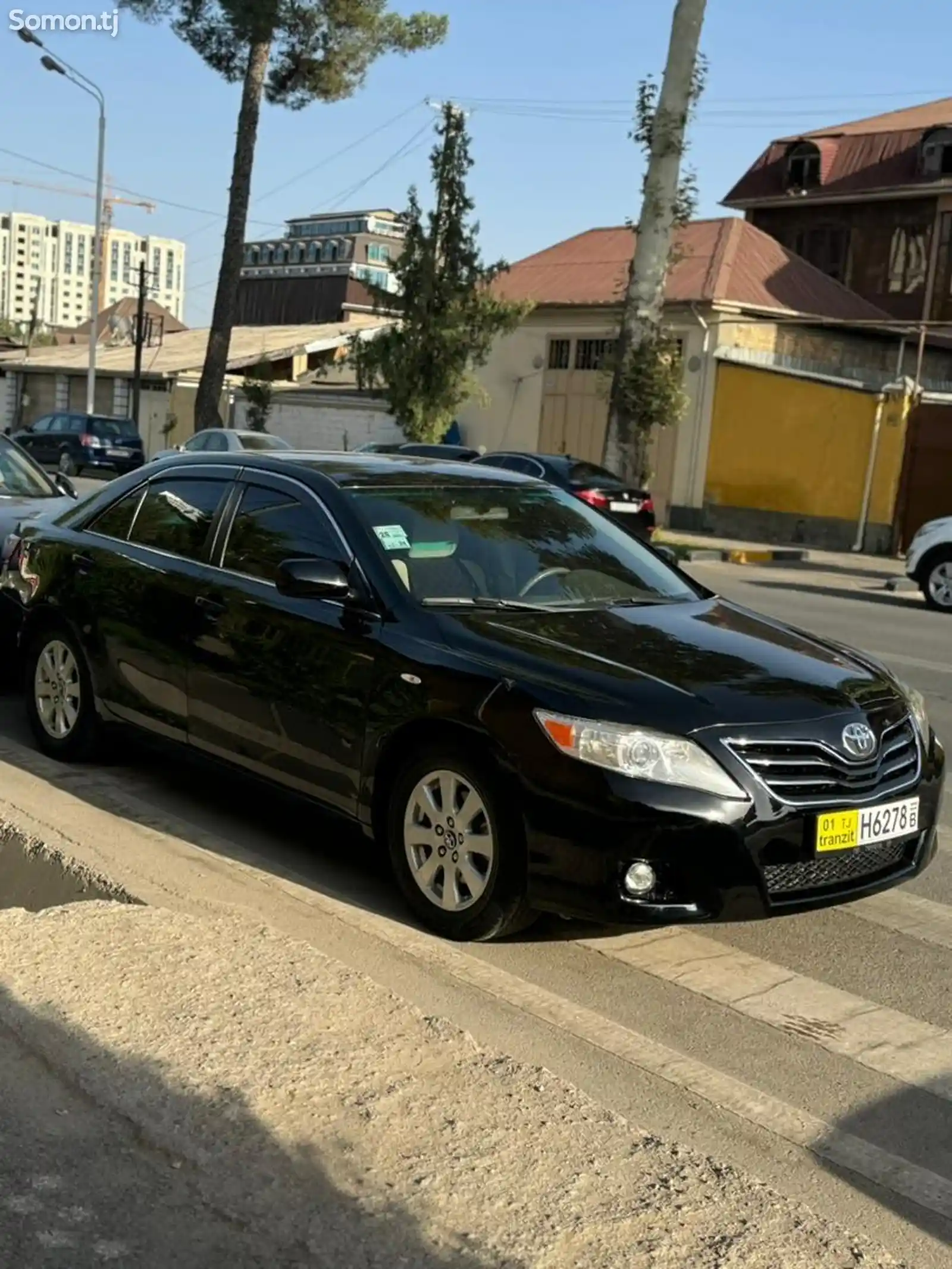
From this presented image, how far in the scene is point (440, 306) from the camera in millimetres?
27109

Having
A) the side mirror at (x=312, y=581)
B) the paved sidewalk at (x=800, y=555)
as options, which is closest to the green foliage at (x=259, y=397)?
the paved sidewalk at (x=800, y=555)

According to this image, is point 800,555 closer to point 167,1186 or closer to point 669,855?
point 669,855

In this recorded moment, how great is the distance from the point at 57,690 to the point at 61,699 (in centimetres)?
7

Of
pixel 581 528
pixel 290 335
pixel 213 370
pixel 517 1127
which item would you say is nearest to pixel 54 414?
pixel 213 370

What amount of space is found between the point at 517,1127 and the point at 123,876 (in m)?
2.24

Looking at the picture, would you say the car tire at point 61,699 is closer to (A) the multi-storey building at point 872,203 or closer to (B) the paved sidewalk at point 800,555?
(B) the paved sidewalk at point 800,555

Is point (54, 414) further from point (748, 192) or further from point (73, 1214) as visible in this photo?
point (73, 1214)

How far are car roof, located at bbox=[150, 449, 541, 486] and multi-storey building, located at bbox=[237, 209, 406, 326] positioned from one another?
49.2 metres

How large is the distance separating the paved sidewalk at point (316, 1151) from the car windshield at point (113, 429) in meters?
33.9

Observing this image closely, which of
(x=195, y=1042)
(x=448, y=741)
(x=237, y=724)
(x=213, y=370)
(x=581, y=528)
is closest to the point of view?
(x=195, y=1042)

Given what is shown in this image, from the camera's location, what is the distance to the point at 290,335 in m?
51.4

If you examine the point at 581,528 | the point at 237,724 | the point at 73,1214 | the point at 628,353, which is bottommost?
the point at 73,1214

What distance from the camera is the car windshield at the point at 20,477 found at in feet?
31.6

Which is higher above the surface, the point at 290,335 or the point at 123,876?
the point at 290,335
